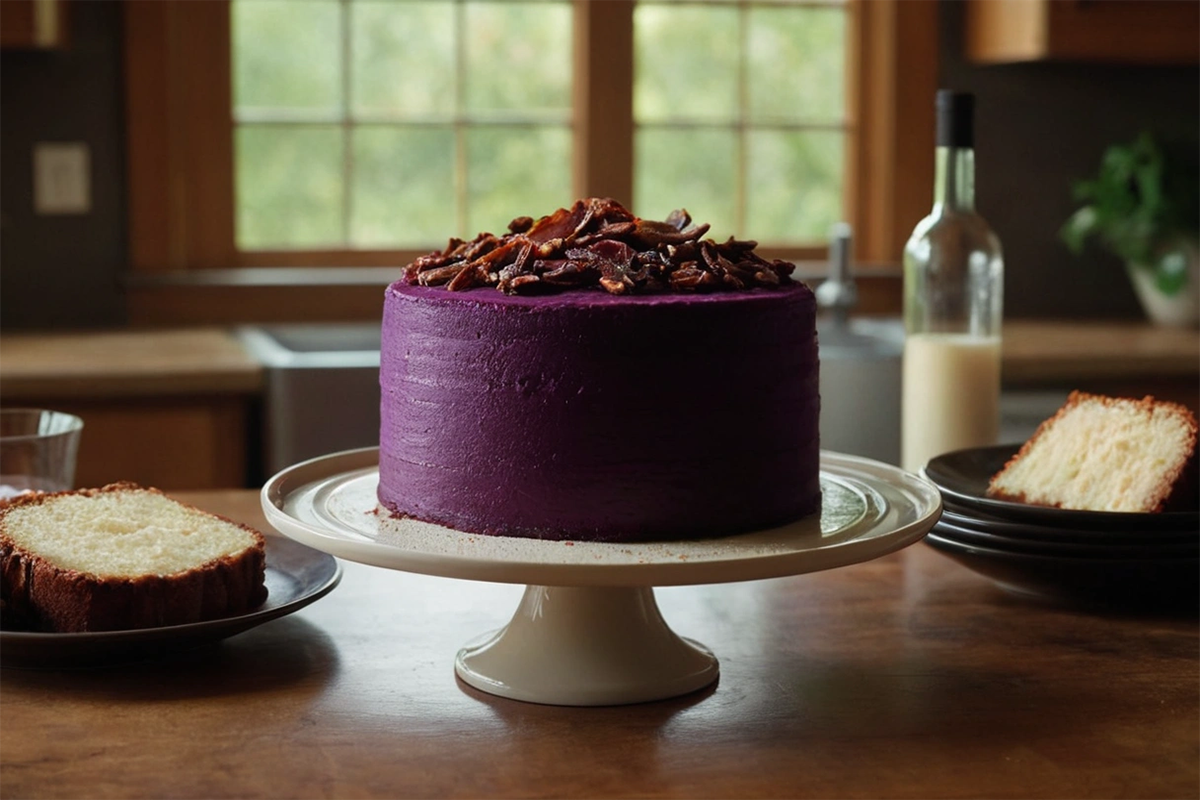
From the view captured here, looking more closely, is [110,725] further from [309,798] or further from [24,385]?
[24,385]

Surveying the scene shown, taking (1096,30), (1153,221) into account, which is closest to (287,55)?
(1096,30)

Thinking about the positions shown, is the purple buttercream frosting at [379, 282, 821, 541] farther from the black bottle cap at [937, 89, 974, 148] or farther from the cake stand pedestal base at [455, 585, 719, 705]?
the black bottle cap at [937, 89, 974, 148]

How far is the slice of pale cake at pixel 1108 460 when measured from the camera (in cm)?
119

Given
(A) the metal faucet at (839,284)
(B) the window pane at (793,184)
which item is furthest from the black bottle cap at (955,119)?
(B) the window pane at (793,184)

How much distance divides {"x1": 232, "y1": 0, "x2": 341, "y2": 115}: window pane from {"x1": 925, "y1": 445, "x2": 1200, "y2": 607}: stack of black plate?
223 cm

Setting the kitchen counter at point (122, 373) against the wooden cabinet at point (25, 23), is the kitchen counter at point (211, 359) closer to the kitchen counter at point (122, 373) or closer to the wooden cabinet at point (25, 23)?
the kitchen counter at point (122, 373)

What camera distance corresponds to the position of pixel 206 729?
36.2 inches

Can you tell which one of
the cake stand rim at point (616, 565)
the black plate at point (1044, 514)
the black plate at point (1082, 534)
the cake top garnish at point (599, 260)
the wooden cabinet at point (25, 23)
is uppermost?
the wooden cabinet at point (25, 23)

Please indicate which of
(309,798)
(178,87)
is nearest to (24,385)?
(178,87)

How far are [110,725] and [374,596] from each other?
0.33 m

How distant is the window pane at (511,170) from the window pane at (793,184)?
443 mm

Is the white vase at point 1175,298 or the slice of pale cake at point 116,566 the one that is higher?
the white vase at point 1175,298

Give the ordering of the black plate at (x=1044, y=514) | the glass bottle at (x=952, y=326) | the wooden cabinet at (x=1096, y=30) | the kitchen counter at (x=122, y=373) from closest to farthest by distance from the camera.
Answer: the black plate at (x=1044, y=514) → the glass bottle at (x=952, y=326) → the kitchen counter at (x=122, y=373) → the wooden cabinet at (x=1096, y=30)

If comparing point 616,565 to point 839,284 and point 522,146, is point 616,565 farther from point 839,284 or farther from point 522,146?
point 522,146
